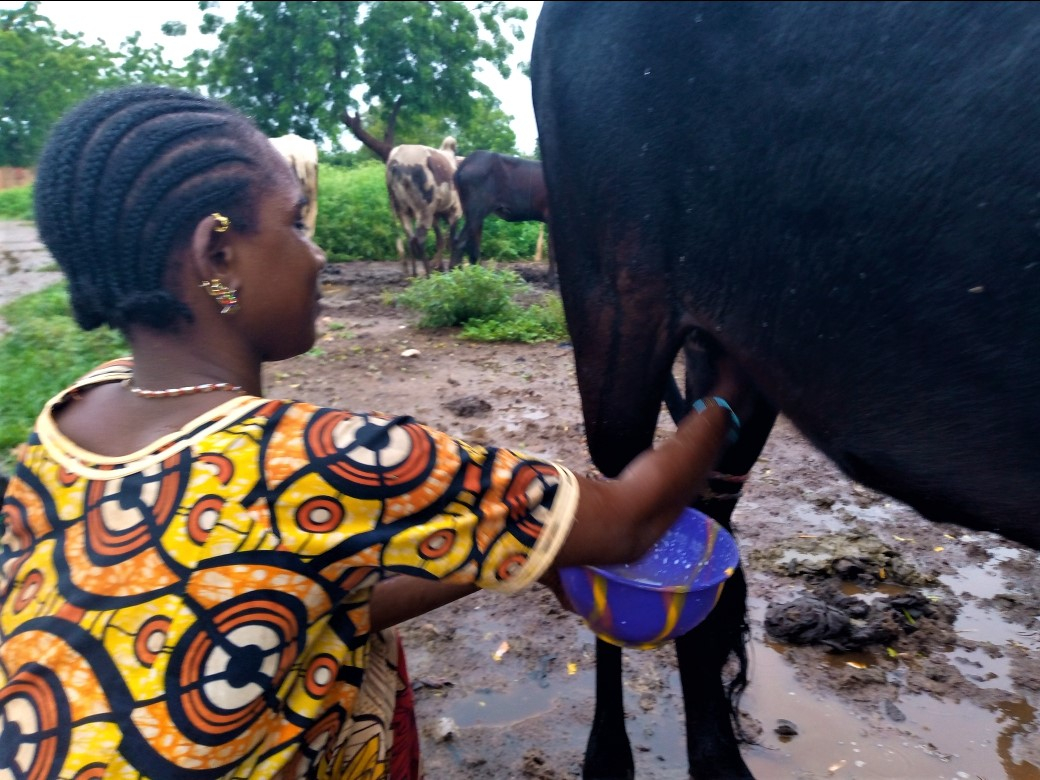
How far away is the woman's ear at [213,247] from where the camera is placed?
1.20m

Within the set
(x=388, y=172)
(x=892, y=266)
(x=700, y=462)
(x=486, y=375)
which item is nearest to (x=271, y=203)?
(x=700, y=462)

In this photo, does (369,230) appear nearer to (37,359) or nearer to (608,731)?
(37,359)

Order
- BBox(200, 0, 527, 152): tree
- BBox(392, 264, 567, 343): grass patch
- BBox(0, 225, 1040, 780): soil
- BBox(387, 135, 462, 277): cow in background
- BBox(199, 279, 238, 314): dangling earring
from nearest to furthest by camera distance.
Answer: BBox(199, 279, 238, 314): dangling earring → BBox(0, 225, 1040, 780): soil → BBox(392, 264, 567, 343): grass patch → BBox(387, 135, 462, 277): cow in background → BBox(200, 0, 527, 152): tree

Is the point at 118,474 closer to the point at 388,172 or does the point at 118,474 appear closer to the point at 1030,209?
the point at 1030,209

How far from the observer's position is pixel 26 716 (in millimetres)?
1174

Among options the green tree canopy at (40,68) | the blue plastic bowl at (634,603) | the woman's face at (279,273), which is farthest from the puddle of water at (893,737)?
the green tree canopy at (40,68)

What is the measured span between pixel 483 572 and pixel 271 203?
0.66 meters

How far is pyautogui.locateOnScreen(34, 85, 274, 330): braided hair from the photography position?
3.94 ft

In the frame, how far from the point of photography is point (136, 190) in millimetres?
1199

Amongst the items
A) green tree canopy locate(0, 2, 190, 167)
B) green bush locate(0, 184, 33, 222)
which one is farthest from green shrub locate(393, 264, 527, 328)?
green tree canopy locate(0, 2, 190, 167)

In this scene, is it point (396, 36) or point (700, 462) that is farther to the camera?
point (396, 36)

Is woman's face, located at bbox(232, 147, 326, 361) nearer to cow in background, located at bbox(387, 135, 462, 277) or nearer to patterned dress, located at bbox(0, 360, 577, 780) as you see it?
patterned dress, located at bbox(0, 360, 577, 780)

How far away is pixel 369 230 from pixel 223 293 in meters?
15.1

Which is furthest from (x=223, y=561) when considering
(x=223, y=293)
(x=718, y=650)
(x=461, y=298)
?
(x=461, y=298)
